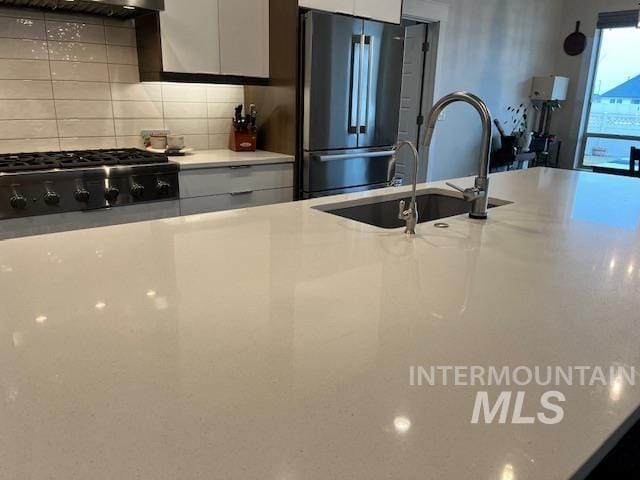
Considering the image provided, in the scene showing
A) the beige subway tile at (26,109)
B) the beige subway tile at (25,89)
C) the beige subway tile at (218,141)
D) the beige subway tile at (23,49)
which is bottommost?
the beige subway tile at (218,141)

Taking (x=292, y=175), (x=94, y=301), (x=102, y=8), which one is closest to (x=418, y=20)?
(x=292, y=175)

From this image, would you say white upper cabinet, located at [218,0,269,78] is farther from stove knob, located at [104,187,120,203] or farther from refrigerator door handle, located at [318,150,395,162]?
stove knob, located at [104,187,120,203]

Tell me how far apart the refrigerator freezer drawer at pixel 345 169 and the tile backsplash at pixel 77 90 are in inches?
35.9

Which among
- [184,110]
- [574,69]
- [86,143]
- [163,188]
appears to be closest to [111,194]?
[163,188]

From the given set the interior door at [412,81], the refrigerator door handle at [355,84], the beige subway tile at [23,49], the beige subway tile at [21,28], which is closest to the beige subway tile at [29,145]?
the beige subway tile at [23,49]

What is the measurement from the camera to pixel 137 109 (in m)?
3.12

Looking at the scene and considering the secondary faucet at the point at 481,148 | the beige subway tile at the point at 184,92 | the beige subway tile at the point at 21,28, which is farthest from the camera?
the beige subway tile at the point at 184,92

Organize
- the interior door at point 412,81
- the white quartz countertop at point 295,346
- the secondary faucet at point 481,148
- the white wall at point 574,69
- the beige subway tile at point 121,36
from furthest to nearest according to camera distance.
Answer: the white wall at point 574,69 < the interior door at point 412,81 < the beige subway tile at point 121,36 < the secondary faucet at point 481,148 < the white quartz countertop at point 295,346

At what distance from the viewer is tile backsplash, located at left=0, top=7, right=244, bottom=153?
8.80ft

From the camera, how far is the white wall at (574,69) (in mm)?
6018

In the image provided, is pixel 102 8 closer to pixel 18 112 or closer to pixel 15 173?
pixel 18 112

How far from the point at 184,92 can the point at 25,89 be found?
94cm

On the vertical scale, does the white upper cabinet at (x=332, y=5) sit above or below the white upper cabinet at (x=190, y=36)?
above

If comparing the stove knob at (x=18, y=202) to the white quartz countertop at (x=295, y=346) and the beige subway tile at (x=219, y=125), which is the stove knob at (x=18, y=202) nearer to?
the white quartz countertop at (x=295, y=346)
